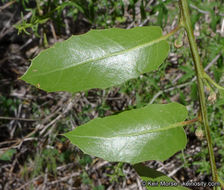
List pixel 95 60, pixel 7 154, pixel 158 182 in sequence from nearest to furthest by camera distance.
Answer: pixel 95 60 → pixel 158 182 → pixel 7 154

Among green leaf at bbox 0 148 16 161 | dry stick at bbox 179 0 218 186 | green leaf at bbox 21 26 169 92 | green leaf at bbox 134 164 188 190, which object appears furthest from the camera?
green leaf at bbox 0 148 16 161

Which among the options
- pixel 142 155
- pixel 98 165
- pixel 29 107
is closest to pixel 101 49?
pixel 142 155

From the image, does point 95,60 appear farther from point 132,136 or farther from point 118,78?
point 132,136

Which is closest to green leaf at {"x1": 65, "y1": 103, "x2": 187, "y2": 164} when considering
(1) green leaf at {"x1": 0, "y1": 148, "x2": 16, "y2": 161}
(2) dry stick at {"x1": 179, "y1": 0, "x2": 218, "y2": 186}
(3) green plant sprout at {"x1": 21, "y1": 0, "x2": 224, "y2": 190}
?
(3) green plant sprout at {"x1": 21, "y1": 0, "x2": 224, "y2": 190}

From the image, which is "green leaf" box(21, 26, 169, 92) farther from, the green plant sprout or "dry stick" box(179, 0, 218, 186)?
"dry stick" box(179, 0, 218, 186)

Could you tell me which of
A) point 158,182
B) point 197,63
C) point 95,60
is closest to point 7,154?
point 158,182

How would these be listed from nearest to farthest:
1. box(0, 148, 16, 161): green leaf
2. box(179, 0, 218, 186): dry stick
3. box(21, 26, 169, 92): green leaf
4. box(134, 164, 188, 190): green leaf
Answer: box(21, 26, 169, 92): green leaf < box(179, 0, 218, 186): dry stick < box(134, 164, 188, 190): green leaf < box(0, 148, 16, 161): green leaf
